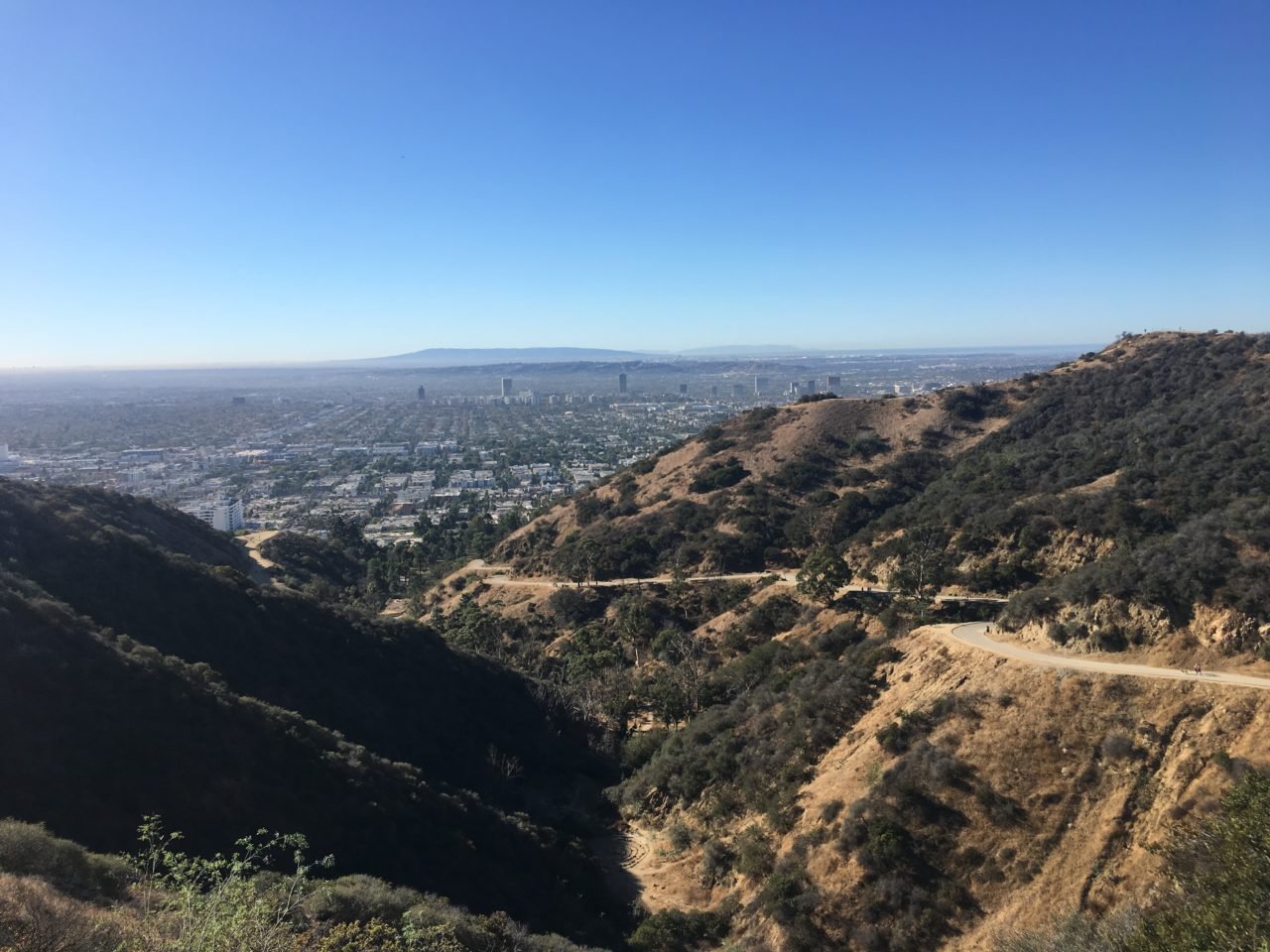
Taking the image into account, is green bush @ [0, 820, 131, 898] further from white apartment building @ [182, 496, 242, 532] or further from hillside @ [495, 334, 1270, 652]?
white apartment building @ [182, 496, 242, 532]

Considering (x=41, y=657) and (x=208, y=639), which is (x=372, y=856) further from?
(x=208, y=639)

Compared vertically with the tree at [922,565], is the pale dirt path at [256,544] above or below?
below

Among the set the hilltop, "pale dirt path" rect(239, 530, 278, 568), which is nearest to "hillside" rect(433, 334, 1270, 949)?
the hilltop

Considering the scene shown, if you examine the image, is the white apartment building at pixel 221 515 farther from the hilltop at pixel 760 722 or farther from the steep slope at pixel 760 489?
the steep slope at pixel 760 489

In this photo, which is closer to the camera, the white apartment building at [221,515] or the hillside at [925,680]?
the hillside at [925,680]

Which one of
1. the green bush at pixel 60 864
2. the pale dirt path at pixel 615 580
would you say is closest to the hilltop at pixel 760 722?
the pale dirt path at pixel 615 580

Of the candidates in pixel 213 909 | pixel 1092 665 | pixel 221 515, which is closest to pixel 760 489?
pixel 1092 665

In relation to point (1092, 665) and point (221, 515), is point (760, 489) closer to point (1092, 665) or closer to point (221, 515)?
point (1092, 665)

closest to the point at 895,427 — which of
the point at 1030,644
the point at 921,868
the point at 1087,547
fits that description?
the point at 1087,547
